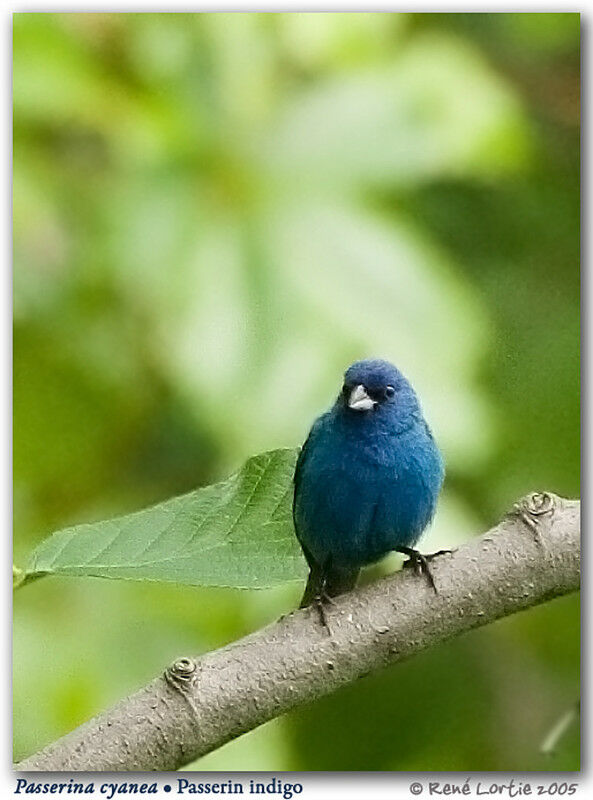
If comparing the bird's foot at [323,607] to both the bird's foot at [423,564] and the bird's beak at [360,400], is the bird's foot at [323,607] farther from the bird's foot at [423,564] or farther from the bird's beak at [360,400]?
the bird's beak at [360,400]

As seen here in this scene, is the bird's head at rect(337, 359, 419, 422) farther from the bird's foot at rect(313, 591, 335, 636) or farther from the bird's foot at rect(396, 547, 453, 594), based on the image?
the bird's foot at rect(313, 591, 335, 636)

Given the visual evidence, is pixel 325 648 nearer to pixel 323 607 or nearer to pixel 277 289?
pixel 323 607

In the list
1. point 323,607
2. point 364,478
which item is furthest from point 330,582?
point 323,607

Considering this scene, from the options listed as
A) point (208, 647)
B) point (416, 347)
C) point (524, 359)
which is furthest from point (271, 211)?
point (208, 647)

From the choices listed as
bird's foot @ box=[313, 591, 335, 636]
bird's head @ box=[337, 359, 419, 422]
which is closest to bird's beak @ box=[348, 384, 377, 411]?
bird's head @ box=[337, 359, 419, 422]

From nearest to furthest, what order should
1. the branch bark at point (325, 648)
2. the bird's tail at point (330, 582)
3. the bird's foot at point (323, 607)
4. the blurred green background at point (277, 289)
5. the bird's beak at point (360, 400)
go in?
1. the branch bark at point (325, 648)
2. the bird's foot at point (323, 607)
3. the bird's tail at point (330, 582)
4. the bird's beak at point (360, 400)
5. the blurred green background at point (277, 289)

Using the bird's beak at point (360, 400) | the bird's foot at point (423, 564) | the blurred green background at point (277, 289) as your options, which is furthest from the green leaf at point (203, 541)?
the blurred green background at point (277, 289)

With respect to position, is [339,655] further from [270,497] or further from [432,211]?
[432,211]
